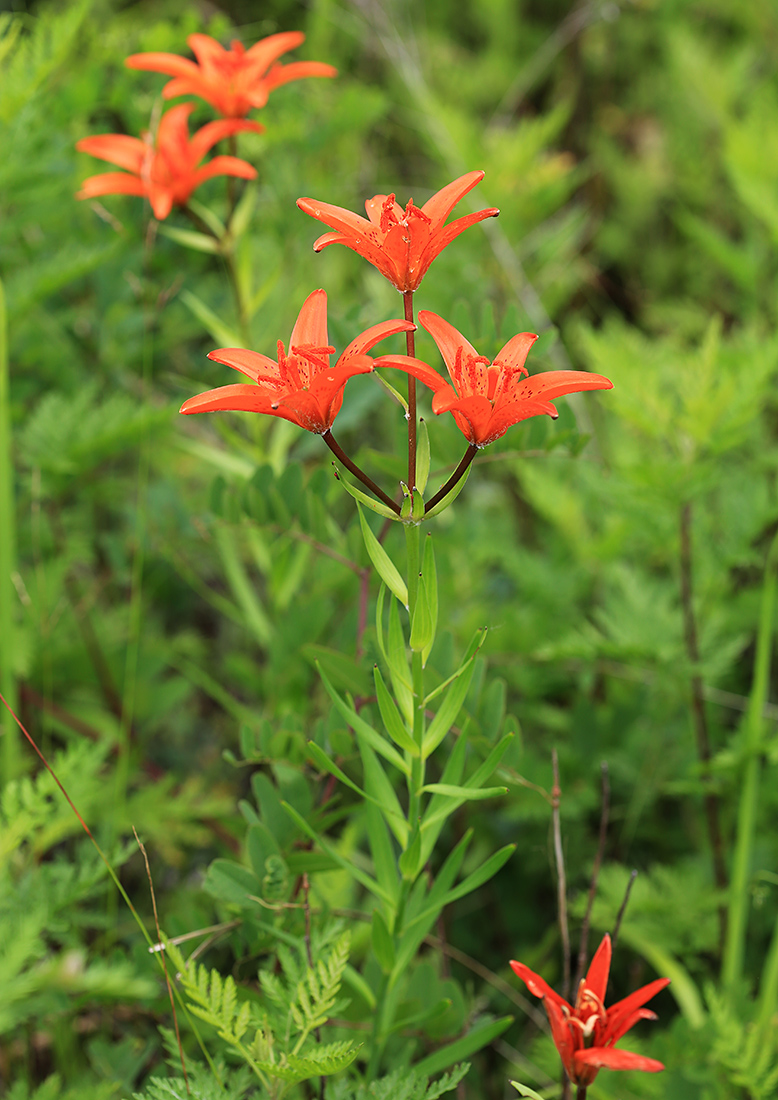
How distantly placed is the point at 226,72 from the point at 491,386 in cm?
75

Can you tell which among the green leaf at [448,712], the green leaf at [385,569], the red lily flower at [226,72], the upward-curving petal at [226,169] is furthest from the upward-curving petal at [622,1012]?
the red lily flower at [226,72]

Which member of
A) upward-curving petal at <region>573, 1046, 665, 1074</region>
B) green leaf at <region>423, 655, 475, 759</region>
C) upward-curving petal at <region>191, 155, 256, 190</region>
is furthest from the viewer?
upward-curving petal at <region>191, 155, 256, 190</region>

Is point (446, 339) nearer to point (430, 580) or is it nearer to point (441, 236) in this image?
point (441, 236)

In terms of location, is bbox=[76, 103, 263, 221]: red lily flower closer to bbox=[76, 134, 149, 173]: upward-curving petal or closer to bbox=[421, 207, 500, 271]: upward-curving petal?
bbox=[76, 134, 149, 173]: upward-curving petal

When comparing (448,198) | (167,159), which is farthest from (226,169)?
(448,198)

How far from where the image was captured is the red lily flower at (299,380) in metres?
0.63

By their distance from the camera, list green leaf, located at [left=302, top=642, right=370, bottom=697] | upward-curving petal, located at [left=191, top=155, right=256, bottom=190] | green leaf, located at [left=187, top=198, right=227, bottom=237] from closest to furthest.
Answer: green leaf, located at [left=302, top=642, right=370, bottom=697]
upward-curving petal, located at [left=191, top=155, right=256, bottom=190]
green leaf, located at [left=187, top=198, right=227, bottom=237]

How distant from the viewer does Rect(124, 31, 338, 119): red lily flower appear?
3.67 ft

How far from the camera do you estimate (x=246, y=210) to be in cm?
130

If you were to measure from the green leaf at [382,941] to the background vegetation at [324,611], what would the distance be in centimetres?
6

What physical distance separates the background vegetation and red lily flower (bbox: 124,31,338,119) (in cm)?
22

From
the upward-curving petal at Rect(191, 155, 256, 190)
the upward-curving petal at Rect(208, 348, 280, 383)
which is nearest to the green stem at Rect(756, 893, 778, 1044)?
the upward-curving petal at Rect(208, 348, 280, 383)

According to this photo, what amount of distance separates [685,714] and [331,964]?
101cm

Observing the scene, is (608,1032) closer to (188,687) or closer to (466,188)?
(466,188)
